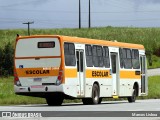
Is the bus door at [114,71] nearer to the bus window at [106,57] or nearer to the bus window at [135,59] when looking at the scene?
the bus window at [106,57]

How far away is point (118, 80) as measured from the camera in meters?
34.8

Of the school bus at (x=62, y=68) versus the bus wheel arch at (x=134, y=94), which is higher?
the school bus at (x=62, y=68)

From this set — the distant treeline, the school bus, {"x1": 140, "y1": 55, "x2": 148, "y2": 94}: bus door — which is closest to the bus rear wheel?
the school bus

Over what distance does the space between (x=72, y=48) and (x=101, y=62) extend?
3371 mm

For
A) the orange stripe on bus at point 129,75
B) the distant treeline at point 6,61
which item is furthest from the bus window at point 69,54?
the distant treeline at point 6,61

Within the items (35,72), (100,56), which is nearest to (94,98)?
(100,56)

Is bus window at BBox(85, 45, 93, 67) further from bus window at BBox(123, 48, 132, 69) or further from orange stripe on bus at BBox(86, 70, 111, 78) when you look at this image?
bus window at BBox(123, 48, 132, 69)

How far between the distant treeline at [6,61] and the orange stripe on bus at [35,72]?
5324 centimetres

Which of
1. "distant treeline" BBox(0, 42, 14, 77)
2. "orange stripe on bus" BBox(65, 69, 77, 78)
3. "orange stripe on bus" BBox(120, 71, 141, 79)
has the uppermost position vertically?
"orange stripe on bus" BBox(65, 69, 77, 78)

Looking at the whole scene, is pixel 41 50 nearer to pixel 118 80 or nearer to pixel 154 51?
pixel 118 80

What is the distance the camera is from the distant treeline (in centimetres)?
8266

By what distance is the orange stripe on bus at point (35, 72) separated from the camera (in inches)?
1135

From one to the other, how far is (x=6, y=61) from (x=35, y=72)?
55428 millimetres

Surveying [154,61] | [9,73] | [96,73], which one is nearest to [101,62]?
[96,73]
